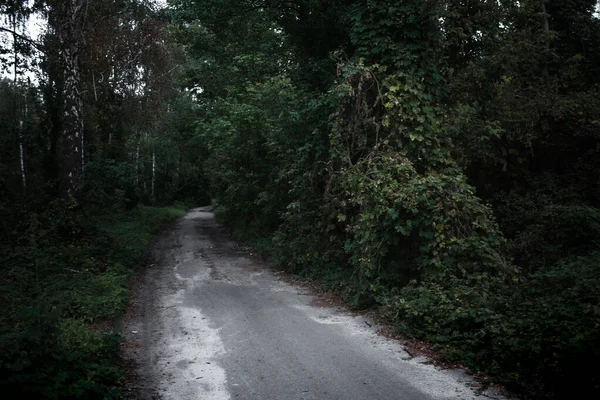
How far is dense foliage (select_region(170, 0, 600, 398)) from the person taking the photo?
21.5 feet

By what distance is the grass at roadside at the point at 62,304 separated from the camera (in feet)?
16.0

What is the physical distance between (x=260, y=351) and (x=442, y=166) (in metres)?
6.17

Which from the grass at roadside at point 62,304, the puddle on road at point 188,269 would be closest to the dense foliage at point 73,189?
the grass at roadside at point 62,304

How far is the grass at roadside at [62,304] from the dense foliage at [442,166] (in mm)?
5047

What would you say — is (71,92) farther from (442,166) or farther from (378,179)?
(442,166)

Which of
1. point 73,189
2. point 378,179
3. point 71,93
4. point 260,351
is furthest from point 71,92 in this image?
point 260,351

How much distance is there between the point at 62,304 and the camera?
7.74m

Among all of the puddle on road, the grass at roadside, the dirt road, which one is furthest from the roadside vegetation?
the puddle on road

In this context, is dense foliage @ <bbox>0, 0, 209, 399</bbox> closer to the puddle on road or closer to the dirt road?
the dirt road

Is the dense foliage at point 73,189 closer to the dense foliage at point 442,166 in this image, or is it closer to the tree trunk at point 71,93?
the tree trunk at point 71,93

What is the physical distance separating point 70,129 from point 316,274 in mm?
10086

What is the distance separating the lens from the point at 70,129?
49.3 ft

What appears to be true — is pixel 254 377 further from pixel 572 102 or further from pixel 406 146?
pixel 572 102

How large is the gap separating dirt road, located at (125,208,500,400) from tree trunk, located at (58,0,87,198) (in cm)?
587
